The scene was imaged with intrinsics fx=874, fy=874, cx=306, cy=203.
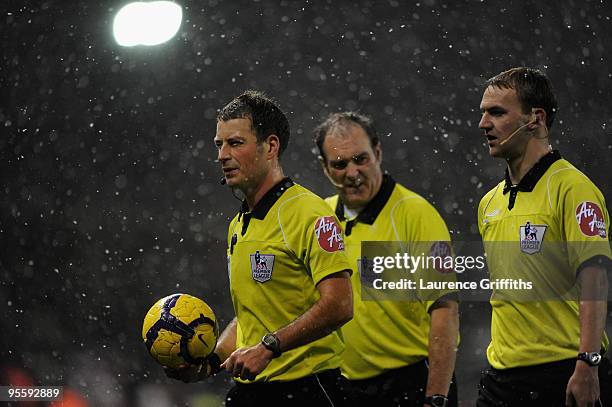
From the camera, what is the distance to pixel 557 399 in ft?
11.0

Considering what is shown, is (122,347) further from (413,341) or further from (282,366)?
(282,366)

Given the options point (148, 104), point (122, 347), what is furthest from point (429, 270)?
point (148, 104)

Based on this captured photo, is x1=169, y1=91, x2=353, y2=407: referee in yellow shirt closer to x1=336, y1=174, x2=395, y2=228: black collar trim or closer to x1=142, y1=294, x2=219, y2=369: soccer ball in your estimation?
x1=142, y1=294, x2=219, y2=369: soccer ball

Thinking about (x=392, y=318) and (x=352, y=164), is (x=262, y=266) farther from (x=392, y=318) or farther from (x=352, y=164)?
(x=352, y=164)

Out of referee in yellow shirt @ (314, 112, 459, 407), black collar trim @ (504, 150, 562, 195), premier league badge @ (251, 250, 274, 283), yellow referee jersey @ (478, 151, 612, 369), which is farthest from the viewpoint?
referee in yellow shirt @ (314, 112, 459, 407)

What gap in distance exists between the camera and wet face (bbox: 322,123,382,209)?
4.14 m

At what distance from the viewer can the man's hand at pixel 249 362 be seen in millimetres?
2779

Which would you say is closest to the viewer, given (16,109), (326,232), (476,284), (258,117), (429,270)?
(326,232)

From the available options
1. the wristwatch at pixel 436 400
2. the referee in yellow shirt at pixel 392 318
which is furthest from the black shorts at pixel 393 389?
the wristwatch at pixel 436 400

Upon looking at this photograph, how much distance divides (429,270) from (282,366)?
2.96ft

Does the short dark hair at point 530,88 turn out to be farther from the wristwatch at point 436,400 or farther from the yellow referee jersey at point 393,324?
the wristwatch at point 436,400

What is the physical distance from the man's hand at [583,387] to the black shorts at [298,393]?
80cm

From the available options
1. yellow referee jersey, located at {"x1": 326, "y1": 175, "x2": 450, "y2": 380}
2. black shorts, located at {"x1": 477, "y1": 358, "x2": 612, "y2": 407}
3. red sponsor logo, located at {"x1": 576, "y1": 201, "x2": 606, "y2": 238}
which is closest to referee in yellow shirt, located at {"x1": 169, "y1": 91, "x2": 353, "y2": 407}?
yellow referee jersey, located at {"x1": 326, "y1": 175, "x2": 450, "y2": 380}

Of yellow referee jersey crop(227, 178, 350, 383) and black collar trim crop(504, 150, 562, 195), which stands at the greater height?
black collar trim crop(504, 150, 562, 195)
